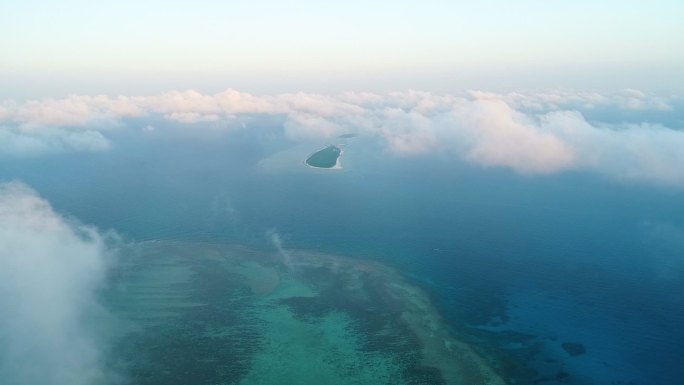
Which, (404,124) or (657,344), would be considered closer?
(657,344)

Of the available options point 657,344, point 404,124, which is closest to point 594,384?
point 657,344

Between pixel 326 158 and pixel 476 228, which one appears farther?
pixel 326 158

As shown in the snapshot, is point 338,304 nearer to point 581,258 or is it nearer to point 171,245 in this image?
point 171,245

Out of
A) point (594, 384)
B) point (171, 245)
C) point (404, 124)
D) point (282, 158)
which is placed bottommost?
point (594, 384)

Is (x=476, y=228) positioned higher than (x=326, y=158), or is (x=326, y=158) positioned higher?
(x=326, y=158)
